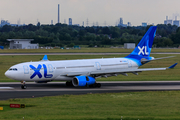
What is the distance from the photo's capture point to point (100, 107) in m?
28.7

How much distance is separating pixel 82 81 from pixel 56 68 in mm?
4170

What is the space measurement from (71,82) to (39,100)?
46.1 ft

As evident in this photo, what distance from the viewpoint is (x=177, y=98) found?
112ft

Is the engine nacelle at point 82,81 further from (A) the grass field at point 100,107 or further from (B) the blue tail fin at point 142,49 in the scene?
(B) the blue tail fin at point 142,49

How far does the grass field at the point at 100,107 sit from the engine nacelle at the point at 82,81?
257 inches

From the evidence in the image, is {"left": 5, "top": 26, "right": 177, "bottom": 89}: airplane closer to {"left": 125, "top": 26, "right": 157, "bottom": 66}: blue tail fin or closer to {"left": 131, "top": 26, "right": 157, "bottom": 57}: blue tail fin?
{"left": 131, "top": 26, "right": 157, "bottom": 57}: blue tail fin

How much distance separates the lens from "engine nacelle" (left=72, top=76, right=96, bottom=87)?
42719mm

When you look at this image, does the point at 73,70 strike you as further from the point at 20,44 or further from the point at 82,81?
the point at 20,44

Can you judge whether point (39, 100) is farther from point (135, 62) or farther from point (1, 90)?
point (135, 62)

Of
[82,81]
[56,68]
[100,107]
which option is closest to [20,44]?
[56,68]

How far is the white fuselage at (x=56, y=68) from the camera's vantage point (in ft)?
135

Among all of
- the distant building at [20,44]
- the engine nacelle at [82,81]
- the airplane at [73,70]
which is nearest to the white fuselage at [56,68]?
the airplane at [73,70]

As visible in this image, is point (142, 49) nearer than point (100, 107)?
No

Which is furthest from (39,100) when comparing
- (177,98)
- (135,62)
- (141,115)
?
(135,62)
